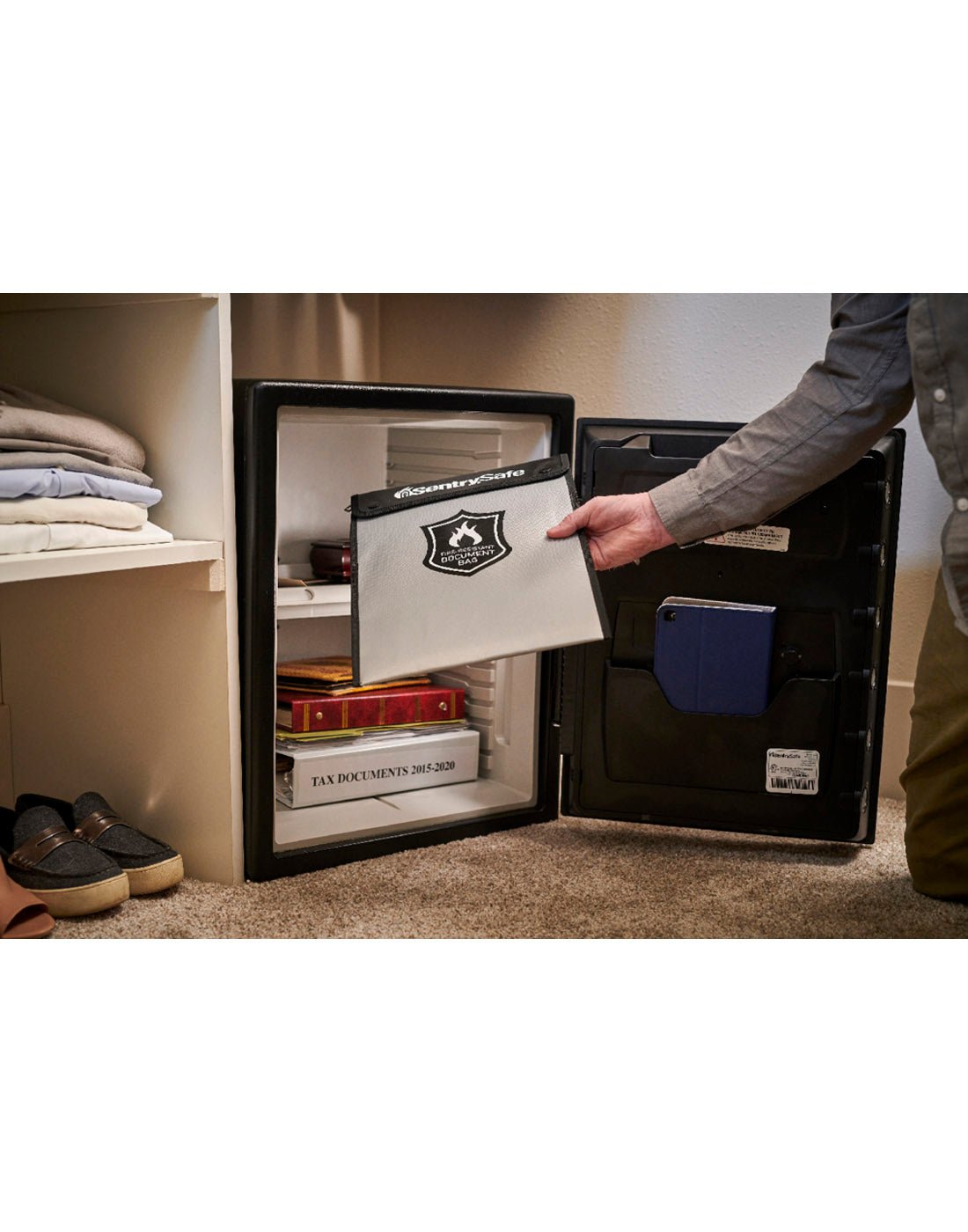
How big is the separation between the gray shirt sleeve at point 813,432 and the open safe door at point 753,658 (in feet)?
0.58

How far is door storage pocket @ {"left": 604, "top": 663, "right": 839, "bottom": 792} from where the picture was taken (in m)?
1.50

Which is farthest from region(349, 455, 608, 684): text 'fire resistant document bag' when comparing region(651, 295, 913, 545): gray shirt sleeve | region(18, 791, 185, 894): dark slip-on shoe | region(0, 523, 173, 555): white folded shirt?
region(18, 791, 185, 894): dark slip-on shoe

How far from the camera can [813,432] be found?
124cm

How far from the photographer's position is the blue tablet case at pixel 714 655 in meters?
1.49

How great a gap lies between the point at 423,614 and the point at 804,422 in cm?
46

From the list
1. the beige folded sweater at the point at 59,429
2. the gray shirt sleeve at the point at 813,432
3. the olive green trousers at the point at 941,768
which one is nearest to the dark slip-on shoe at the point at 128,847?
the beige folded sweater at the point at 59,429

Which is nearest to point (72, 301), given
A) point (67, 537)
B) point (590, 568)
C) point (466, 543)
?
point (67, 537)

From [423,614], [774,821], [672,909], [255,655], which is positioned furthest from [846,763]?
[255,655]

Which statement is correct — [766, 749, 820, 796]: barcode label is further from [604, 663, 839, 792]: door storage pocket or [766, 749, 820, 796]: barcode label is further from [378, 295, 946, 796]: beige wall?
[378, 295, 946, 796]: beige wall

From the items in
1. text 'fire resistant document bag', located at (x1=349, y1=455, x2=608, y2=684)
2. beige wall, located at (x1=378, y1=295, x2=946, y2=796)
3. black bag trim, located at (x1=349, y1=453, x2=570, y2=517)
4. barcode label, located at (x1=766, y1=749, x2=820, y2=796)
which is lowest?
barcode label, located at (x1=766, y1=749, x2=820, y2=796)

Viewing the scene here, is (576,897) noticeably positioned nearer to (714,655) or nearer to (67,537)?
(714,655)

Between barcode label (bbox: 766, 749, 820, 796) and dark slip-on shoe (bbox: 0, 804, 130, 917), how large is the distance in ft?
2.69

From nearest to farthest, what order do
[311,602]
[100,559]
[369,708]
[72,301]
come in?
1. [100,559]
2. [72,301]
3. [311,602]
4. [369,708]

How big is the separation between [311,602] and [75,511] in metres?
0.39
